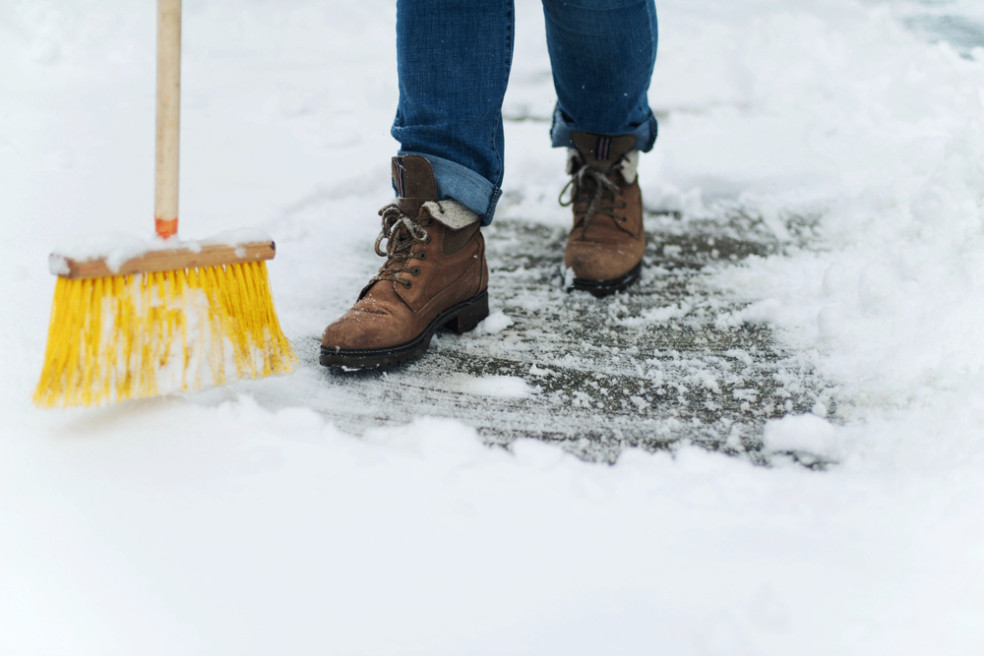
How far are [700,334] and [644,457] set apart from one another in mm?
514

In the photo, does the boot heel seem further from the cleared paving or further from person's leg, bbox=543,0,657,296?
person's leg, bbox=543,0,657,296

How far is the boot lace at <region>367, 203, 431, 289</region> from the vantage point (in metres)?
1.40

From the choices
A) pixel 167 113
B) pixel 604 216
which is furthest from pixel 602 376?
pixel 167 113

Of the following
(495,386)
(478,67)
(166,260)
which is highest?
(478,67)

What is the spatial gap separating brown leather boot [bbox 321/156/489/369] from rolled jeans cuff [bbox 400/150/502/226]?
0.06 ft

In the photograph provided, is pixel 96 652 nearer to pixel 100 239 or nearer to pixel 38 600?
pixel 38 600

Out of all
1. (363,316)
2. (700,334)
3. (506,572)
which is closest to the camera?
(506,572)

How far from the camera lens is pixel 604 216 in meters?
1.78

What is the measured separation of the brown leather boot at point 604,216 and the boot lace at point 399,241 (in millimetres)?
449

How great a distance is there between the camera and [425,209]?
4.63 ft

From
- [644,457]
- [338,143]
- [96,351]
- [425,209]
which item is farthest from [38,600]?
[338,143]

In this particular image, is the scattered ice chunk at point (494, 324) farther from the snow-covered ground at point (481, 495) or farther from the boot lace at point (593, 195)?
the boot lace at point (593, 195)

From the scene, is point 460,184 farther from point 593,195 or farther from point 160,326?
point 160,326

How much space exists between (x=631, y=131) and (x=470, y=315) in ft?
2.22
